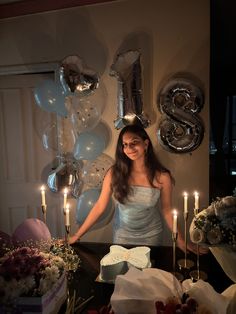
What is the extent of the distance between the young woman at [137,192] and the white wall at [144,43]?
285mm

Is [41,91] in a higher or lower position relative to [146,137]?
higher

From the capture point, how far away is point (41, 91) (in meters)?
2.39

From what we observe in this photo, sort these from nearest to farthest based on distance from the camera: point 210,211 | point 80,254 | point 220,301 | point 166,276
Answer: point 220,301 < point 166,276 < point 210,211 < point 80,254

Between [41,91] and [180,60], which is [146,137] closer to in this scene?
[180,60]

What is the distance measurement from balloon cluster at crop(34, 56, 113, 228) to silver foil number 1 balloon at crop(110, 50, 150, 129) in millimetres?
198

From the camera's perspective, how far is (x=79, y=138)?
2.45 m

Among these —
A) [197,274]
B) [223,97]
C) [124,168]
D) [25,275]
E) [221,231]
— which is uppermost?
[223,97]

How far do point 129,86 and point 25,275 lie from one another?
5.43 ft

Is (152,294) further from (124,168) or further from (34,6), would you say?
(34,6)

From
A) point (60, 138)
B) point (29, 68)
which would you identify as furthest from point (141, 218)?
point (29, 68)

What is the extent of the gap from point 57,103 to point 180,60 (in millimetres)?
1147

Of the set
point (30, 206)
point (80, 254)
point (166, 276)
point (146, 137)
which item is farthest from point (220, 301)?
point (30, 206)

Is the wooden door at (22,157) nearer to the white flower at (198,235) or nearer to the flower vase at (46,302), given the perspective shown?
the flower vase at (46,302)

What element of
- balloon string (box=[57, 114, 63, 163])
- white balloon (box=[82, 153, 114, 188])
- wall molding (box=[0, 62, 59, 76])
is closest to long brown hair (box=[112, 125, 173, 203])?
white balloon (box=[82, 153, 114, 188])
